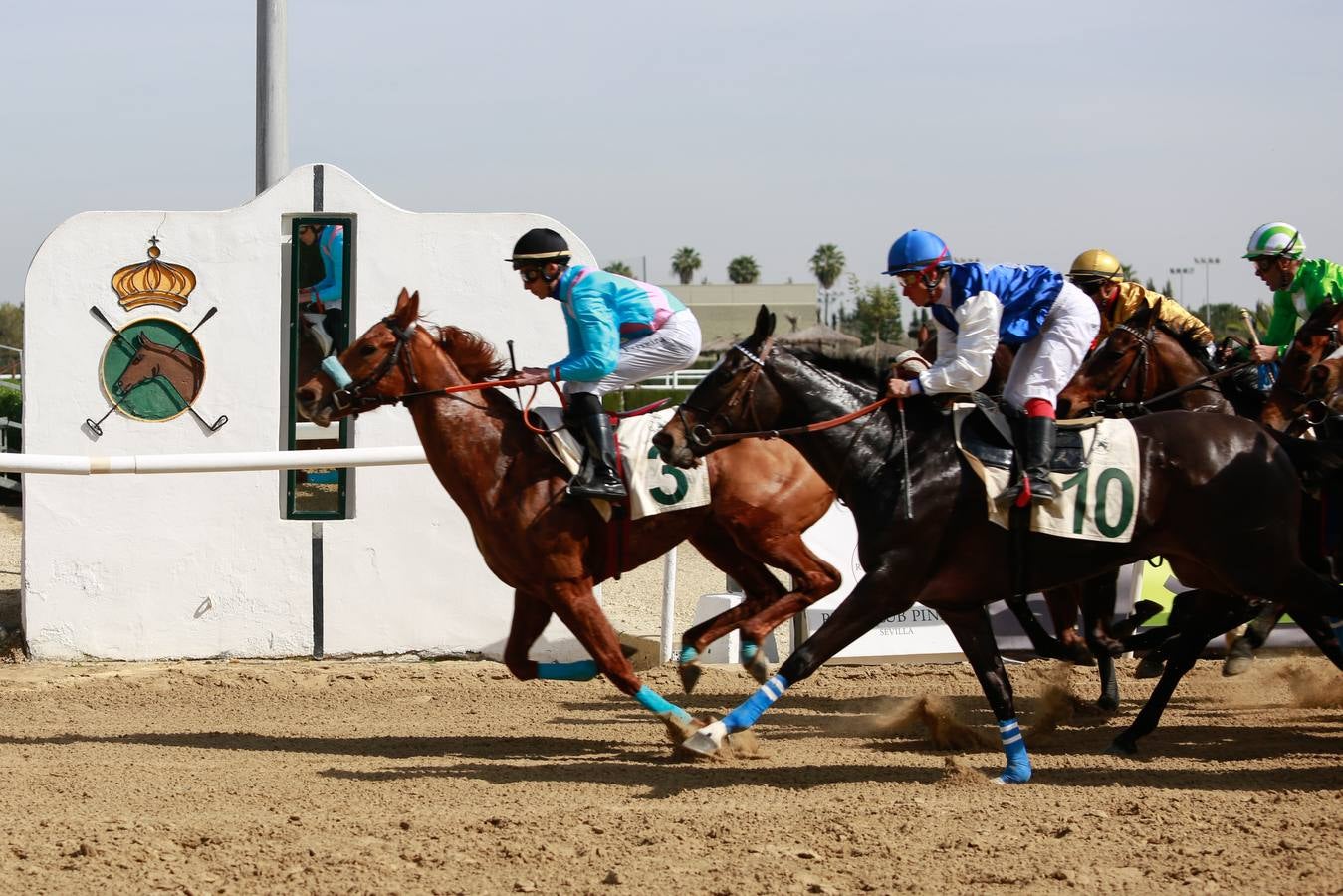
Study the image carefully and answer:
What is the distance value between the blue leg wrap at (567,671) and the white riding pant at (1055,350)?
221 cm

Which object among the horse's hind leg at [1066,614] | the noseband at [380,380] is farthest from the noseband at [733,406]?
the horse's hind leg at [1066,614]

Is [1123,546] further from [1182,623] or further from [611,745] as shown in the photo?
[611,745]

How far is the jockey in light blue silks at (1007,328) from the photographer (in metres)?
5.80

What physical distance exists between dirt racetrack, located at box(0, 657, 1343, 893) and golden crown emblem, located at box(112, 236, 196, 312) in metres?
2.24

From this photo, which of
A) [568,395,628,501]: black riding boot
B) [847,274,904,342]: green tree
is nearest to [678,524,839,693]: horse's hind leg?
[568,395,628,501]: black riding boot

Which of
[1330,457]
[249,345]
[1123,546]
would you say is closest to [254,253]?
[249,345]

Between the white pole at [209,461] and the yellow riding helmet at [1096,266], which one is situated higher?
the yellow riding helmet at [1096,266]

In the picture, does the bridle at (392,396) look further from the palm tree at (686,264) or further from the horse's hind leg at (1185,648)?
the palm tree at (686,264)

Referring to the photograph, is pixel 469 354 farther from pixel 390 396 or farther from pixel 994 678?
pixel 994 678

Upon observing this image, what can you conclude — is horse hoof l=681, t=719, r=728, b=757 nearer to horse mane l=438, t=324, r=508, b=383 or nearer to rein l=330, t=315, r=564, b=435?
rein l=330, t=315, r=564, b=435

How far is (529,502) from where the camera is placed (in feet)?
21.1

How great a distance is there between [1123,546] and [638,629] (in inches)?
188

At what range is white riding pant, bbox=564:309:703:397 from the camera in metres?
6.84

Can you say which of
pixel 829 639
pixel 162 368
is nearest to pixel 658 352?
pixel 829 639
